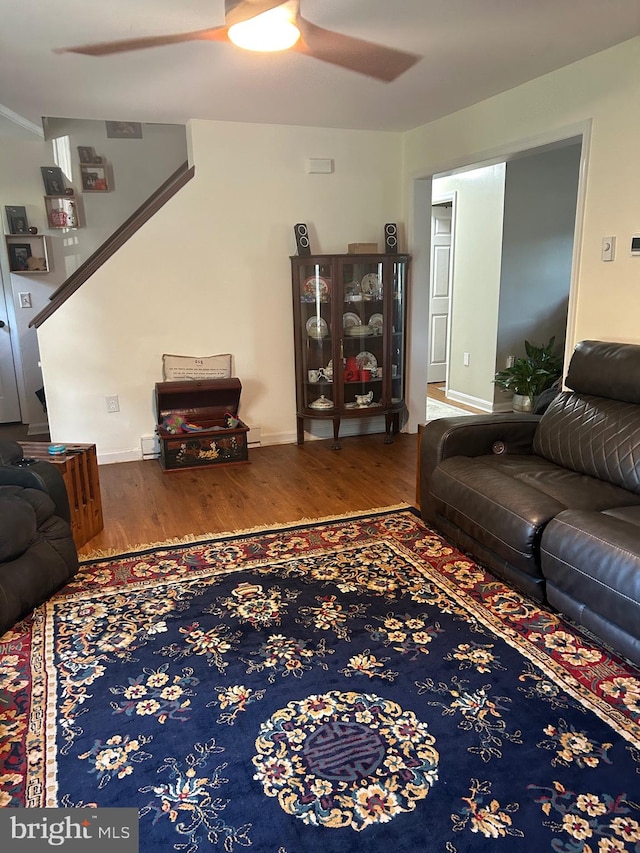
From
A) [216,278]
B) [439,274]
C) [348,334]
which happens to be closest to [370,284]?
[348,334]

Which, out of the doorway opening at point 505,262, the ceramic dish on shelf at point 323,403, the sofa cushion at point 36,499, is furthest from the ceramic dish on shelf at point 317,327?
the sofa cushion at point 36,499

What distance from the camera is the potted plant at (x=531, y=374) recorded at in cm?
535

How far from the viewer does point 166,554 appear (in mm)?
2869

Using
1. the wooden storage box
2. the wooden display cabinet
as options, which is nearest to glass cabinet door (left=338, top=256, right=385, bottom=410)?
the wooden display cabinet

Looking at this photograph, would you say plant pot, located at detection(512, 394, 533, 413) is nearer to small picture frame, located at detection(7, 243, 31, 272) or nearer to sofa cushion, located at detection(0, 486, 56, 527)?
sofa cushion, located at detection(0, 486, 56, 527)

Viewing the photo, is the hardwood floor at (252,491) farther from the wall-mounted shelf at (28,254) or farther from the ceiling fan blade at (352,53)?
the ceiling fan blade at (352,53)

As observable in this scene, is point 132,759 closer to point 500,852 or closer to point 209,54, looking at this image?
point 500,852

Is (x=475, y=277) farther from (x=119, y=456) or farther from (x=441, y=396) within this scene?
(x=119, y=456)

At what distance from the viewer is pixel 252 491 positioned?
12.2 feet

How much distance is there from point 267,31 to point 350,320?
2.48 meters

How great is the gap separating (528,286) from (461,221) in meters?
1.01

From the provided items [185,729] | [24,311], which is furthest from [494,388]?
[185,729]

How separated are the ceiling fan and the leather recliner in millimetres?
1873

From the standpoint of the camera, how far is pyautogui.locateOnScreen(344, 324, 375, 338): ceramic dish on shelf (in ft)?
15.0
